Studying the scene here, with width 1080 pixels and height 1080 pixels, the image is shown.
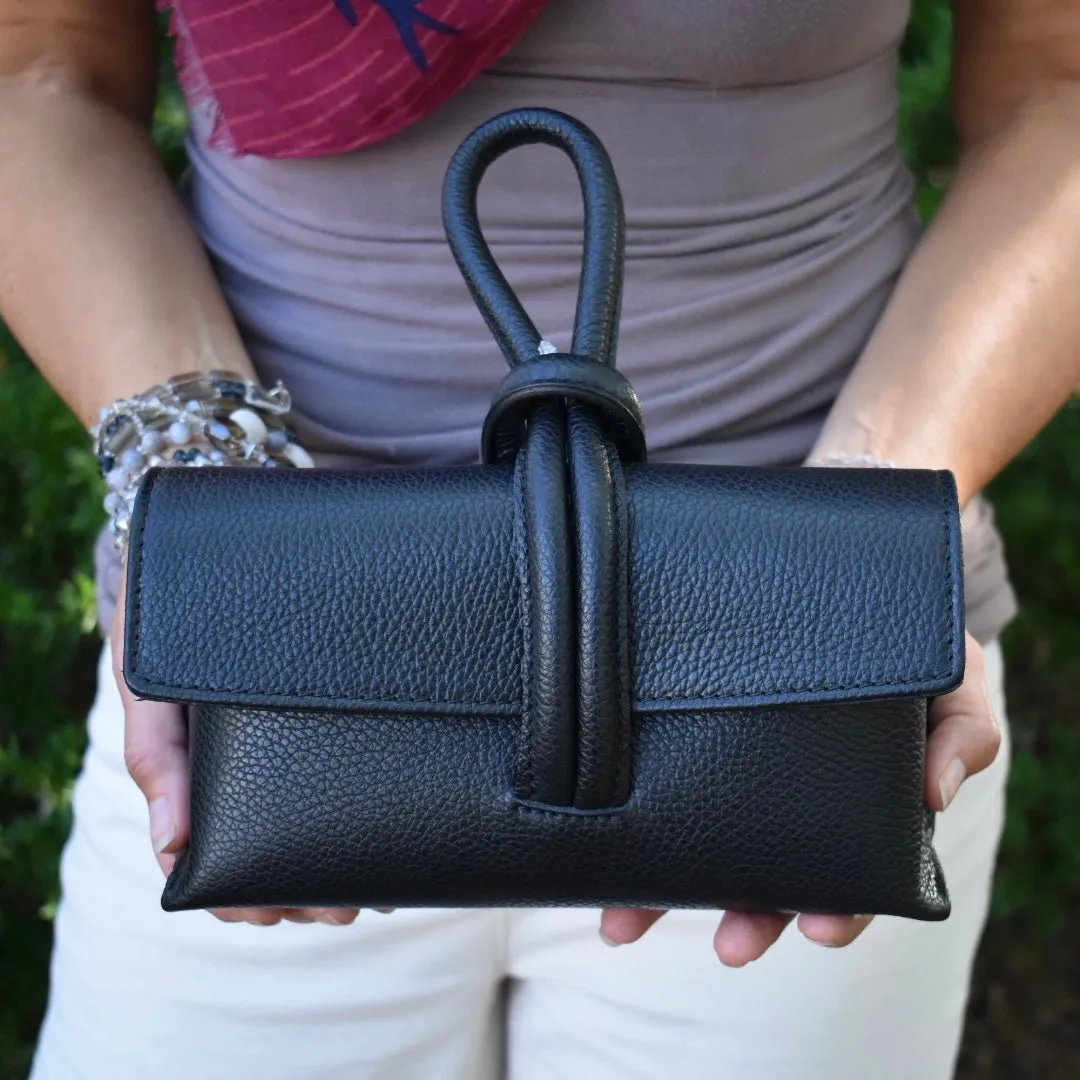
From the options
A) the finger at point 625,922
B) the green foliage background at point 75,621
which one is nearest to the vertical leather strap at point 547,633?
the finger at point 625,922

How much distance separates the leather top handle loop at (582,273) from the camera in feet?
2.46

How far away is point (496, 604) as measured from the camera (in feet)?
2.38

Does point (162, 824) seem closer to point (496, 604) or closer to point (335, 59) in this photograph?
point (496, 604)

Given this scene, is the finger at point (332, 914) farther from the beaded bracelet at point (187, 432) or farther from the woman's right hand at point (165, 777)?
the beaded bracelet at point (187, 432)

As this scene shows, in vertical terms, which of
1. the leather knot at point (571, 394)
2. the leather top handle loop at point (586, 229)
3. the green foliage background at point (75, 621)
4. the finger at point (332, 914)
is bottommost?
the green foliage background at point (75, 621)

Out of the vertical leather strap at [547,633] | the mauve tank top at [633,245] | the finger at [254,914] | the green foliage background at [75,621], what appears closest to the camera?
the vertical leather strap at [547,633]

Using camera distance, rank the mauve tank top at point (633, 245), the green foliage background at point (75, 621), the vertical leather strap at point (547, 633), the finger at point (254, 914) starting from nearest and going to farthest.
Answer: the vertical leather strap at point (547, 633)
the finger at point (254, 914)
the mauve tank top at point (633, 245)
the green foliage background at point (75, 621)

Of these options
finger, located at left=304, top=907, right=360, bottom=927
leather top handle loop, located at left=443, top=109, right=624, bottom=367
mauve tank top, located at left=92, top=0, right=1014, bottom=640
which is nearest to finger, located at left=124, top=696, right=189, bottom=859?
finger, located at left=304, top=907, right=360, bottom=927

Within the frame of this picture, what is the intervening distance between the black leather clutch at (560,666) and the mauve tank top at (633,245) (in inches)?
7.7

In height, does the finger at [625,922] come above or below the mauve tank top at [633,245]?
below

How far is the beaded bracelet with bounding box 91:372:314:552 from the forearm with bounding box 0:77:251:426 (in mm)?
33

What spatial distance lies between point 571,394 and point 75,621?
132cm

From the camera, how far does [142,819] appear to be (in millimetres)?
972

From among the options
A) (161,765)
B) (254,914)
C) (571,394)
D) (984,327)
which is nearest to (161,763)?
(161,765)
